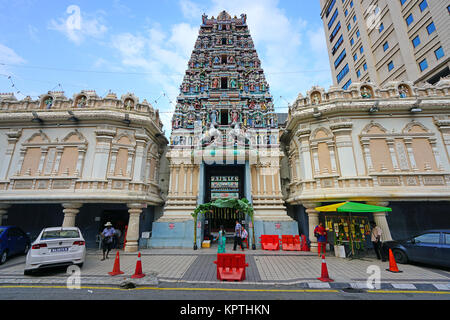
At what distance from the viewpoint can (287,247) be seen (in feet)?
39.8

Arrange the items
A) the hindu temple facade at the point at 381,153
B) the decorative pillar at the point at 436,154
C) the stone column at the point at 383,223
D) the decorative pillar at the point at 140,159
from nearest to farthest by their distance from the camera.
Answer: the stone column at the point at 383,223 < the hindu temple facade at the point at 381,153 < the decorative pillar at the point at 436,154 < the decorative pillar at the point at 140,159

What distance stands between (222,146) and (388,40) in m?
28.1

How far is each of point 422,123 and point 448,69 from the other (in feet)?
39.9

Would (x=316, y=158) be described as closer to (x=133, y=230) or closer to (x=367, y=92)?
(x=367, y=92)

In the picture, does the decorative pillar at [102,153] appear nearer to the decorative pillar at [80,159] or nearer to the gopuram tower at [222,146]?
the decorative pillar at [80,159]

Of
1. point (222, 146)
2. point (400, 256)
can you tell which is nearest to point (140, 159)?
point (222, 146)

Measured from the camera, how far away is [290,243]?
1220 cm

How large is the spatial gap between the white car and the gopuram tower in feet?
17.6

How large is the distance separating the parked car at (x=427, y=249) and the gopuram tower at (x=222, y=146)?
532 centimetres

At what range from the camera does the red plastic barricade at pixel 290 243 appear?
39.7 feet

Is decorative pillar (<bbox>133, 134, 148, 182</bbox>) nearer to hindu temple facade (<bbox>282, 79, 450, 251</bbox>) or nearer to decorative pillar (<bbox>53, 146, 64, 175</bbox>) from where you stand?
decorative pillar (<bbox>53, 146, 64, 175</bbox>)

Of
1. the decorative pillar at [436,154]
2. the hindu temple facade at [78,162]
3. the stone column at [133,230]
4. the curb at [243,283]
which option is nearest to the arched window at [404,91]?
the decorative pillar at [436,154]
